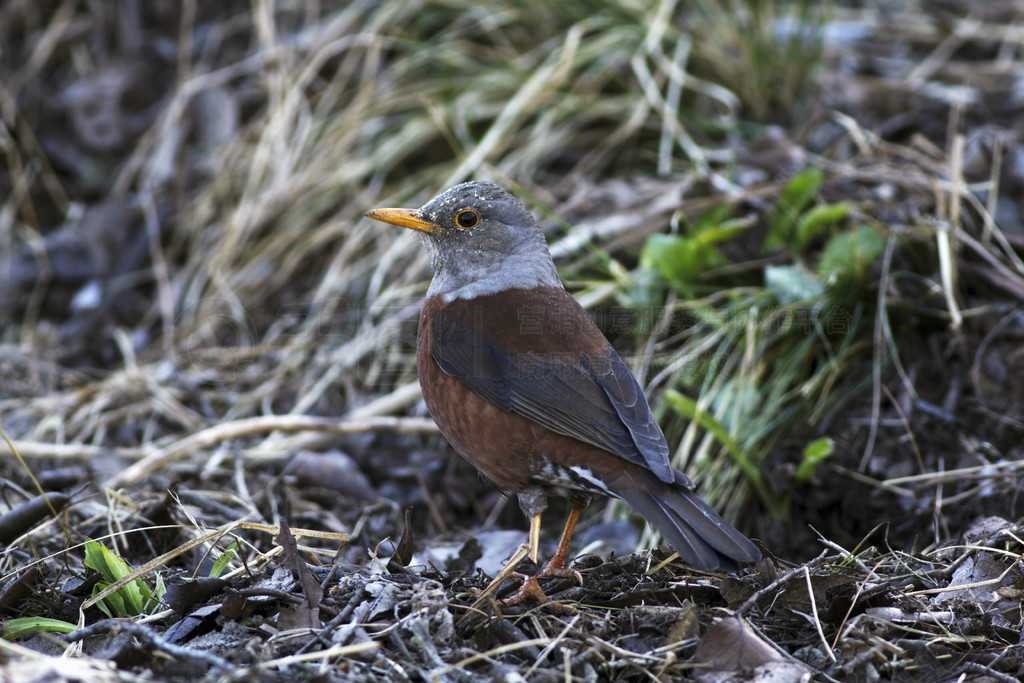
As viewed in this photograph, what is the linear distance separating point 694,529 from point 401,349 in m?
2.70

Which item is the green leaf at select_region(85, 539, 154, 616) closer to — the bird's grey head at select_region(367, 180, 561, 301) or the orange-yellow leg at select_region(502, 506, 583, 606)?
the orange-yellow leg at select_region(502, 506, 583, 606)

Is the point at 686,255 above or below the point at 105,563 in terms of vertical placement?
above

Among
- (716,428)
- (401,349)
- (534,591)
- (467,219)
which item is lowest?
(716,428)

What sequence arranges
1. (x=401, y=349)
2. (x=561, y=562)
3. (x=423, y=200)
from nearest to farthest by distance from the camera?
(x=561, y=562) < (x=401, y=349) < (x=423, y=200)

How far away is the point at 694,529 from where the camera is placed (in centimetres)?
289

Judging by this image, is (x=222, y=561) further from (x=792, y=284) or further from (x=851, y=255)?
(x=851, y=255)

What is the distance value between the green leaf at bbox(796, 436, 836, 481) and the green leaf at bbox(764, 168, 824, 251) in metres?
1.29

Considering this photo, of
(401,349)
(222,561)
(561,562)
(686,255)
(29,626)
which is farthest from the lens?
(401,349)

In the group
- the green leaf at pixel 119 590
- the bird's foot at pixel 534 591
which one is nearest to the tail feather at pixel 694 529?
the bird's foot at pixel 534 591

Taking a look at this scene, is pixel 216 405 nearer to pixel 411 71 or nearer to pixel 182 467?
pixel 182 467

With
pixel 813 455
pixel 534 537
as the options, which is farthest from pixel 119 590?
pixel 813 455

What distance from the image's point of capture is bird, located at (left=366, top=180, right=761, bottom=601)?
10.5 ft

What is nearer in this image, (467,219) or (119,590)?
(119,590)

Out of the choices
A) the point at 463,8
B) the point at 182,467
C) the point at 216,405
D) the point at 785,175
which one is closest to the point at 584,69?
the point at 463,8
